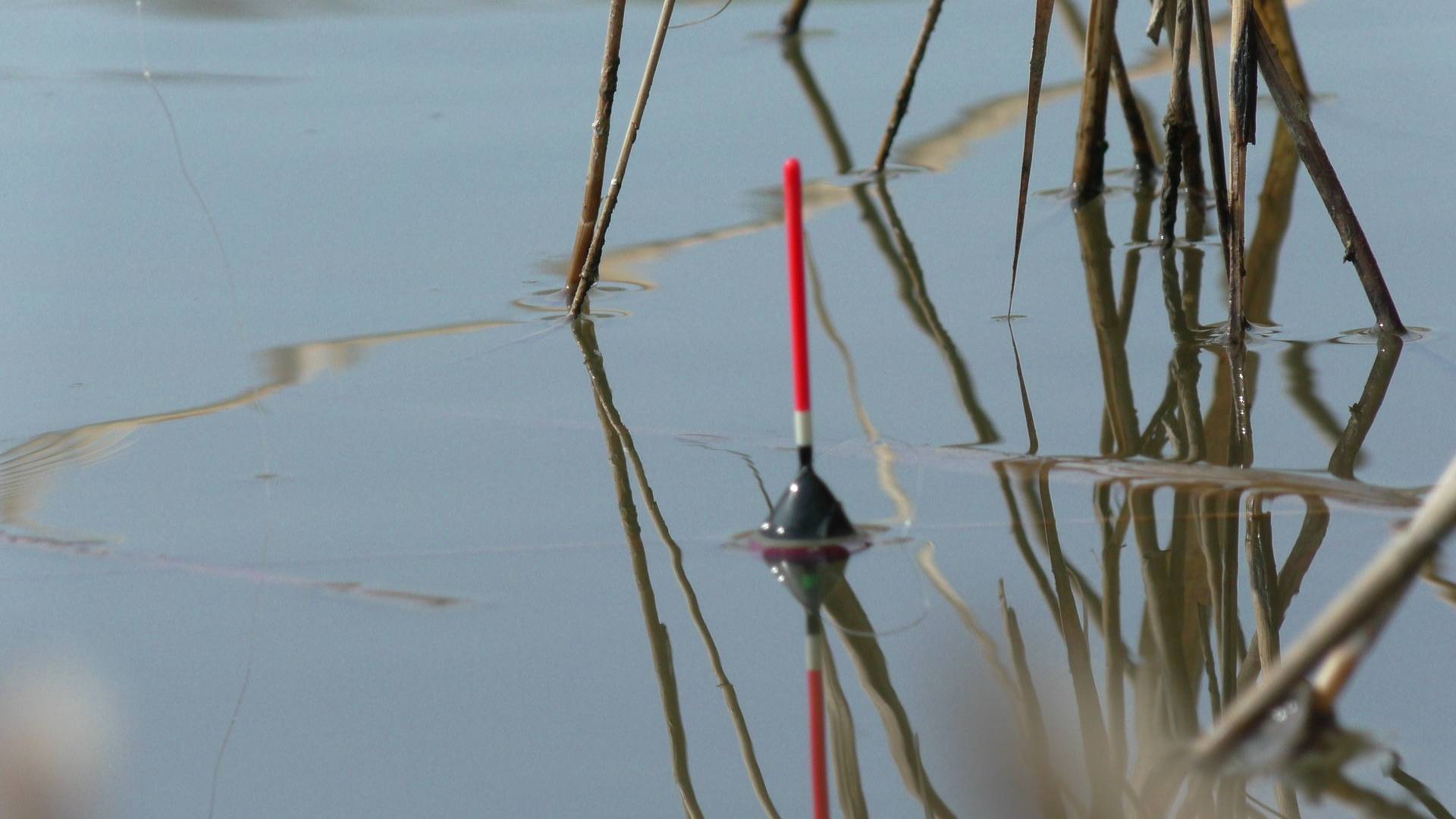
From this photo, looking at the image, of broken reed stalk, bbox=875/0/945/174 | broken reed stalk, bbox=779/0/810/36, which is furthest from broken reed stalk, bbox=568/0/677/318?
broken reed stalk, bbox=779/0/810/36

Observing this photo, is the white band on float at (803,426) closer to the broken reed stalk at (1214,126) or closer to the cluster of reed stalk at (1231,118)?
the cluster of reed stalk at (1231,118)

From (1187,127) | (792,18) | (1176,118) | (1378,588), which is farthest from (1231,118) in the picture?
(792,18)

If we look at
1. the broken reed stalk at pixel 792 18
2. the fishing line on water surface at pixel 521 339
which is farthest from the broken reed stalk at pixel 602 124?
the broken reed stalk at pixel 792 18

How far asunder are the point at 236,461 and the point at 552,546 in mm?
585

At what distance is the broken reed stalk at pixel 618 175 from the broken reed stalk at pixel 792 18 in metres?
2.29

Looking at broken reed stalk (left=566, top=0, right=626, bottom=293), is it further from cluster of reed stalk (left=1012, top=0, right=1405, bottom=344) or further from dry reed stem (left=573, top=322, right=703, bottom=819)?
cluster of reed stalk (left=1012, top=0, right=1405, bottom=344)

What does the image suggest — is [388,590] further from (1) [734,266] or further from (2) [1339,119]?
→ (2) [1339,119]

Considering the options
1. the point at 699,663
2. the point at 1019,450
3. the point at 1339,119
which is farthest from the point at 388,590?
the point at 1339,119

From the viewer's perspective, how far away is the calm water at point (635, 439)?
5.11ft

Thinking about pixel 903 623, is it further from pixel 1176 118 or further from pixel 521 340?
pixel 1176 118

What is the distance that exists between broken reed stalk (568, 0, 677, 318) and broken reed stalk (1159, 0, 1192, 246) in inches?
33.1

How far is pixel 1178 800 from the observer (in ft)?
4.56

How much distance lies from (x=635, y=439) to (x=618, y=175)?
0.48m

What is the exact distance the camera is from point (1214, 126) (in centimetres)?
257
